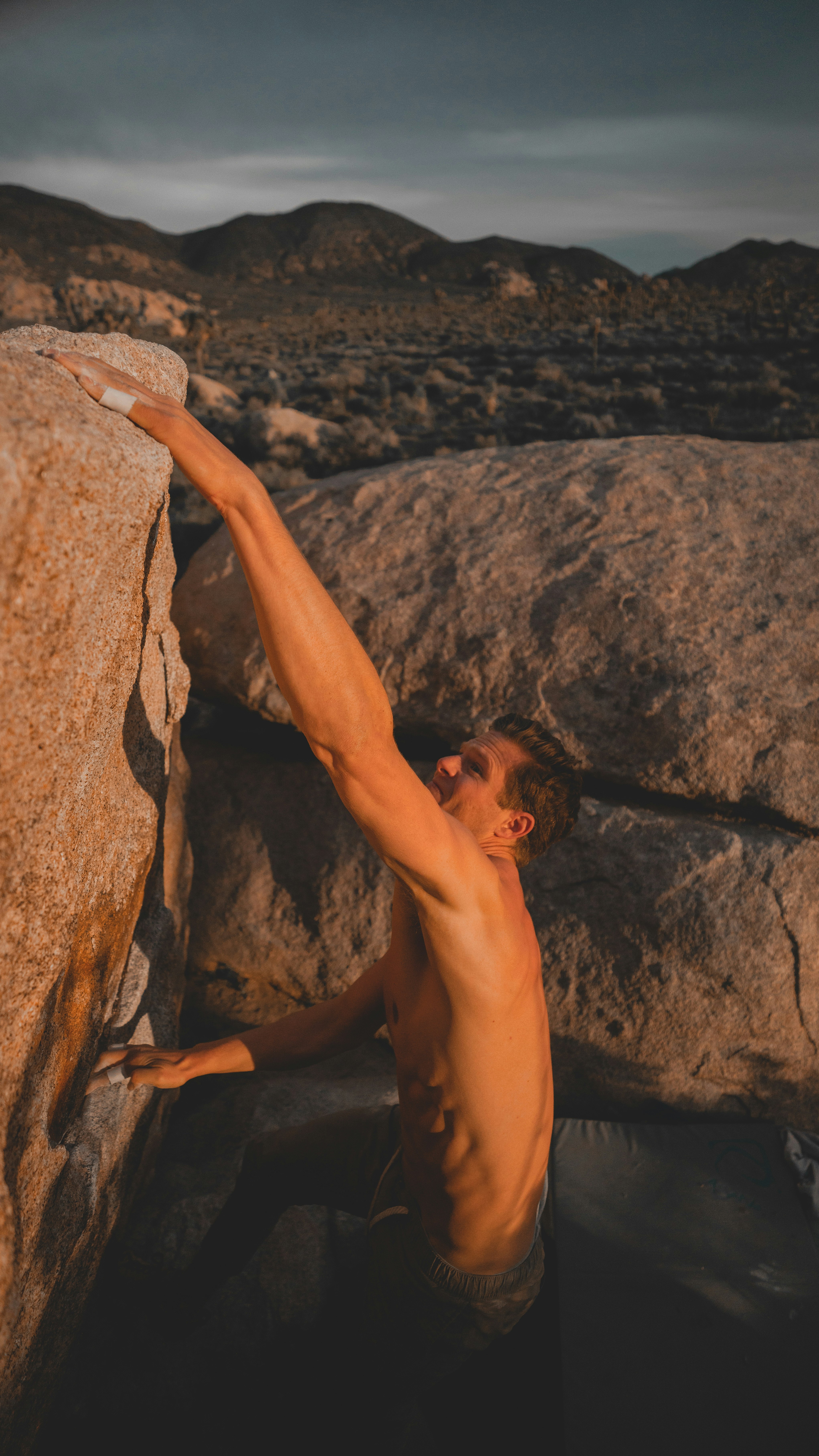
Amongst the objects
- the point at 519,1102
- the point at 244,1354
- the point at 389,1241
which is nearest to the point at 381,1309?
the point at 389,1241

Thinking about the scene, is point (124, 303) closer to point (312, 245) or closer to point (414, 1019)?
point (414, 1019)

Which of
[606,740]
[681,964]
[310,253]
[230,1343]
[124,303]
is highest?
[310,253]

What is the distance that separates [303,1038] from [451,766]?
96 centimetres

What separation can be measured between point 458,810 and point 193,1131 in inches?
67.8

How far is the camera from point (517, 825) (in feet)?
5.72

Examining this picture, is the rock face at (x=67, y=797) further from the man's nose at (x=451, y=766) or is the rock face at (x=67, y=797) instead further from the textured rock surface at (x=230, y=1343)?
the man's nose at (x=451, y=766)

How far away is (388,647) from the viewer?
9.59 ft

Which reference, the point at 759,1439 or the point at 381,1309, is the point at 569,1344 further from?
the point at 381,1309

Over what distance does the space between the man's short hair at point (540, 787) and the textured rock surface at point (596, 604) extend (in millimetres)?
871

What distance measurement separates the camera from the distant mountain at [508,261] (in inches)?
2766

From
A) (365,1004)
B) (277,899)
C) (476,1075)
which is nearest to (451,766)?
(476,1075)

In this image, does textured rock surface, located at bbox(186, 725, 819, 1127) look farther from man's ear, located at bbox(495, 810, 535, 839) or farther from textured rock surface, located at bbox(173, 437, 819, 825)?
man's ear, located at bbox(495, 810, 535, 839)

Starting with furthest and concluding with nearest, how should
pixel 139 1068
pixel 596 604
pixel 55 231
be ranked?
pixel 55 231, pixel 596 604, pixel 139 1068

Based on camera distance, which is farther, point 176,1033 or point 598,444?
point 598,444
